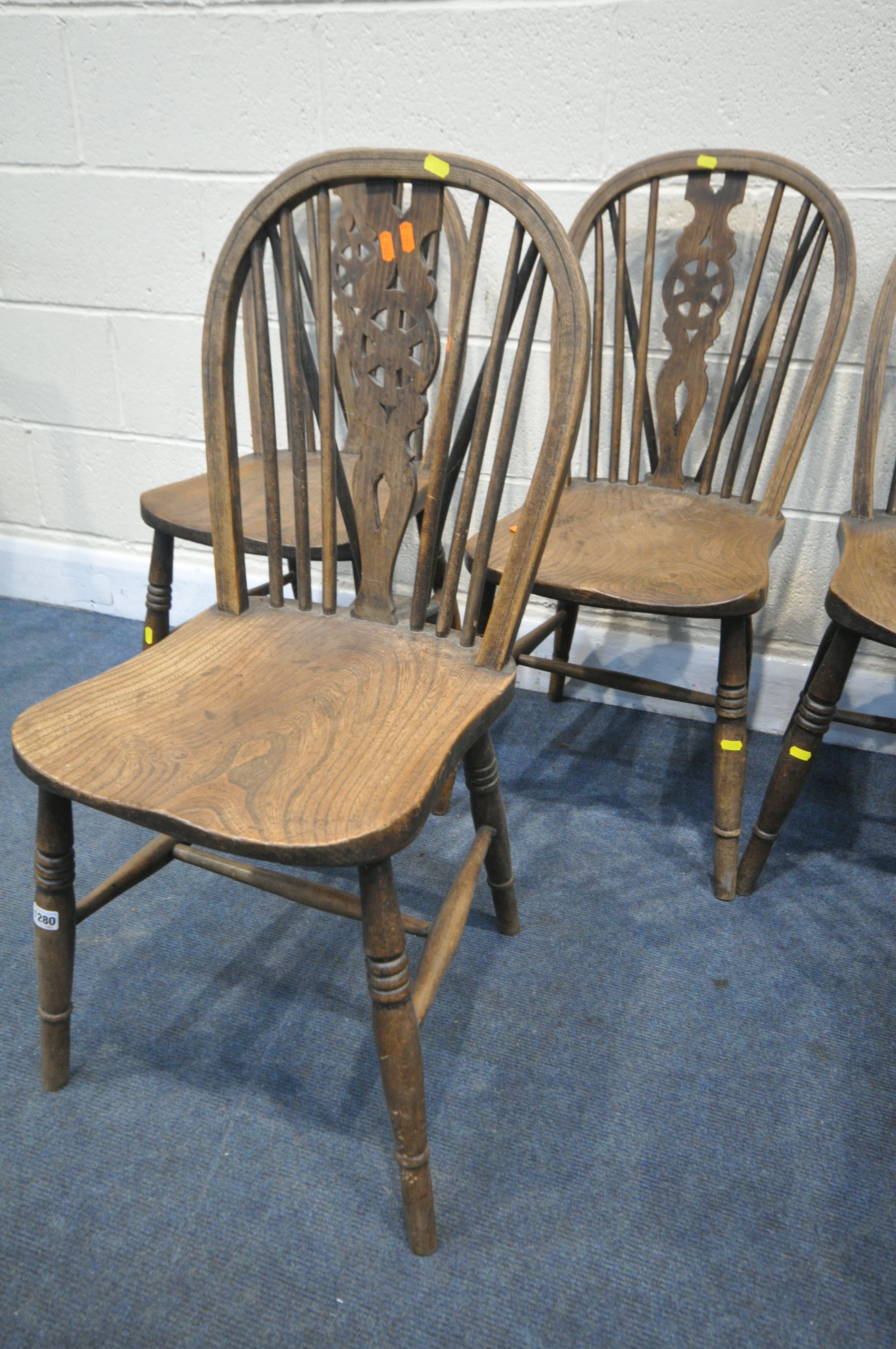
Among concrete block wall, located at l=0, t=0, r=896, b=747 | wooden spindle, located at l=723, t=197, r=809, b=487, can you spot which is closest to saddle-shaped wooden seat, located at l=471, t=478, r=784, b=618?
wooden spindle, located at l=723, t=197, r=809, b=487

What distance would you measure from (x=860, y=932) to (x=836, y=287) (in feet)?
3.16

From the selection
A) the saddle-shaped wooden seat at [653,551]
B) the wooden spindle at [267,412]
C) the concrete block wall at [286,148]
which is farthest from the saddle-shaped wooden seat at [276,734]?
the concrete block wall at [286,148]

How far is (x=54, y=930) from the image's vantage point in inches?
38.7

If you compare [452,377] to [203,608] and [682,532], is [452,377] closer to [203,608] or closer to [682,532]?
[682,532]

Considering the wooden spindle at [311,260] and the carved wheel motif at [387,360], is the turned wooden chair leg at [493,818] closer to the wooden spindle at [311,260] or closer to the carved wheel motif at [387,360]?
the carved wheel motif at [387,360]

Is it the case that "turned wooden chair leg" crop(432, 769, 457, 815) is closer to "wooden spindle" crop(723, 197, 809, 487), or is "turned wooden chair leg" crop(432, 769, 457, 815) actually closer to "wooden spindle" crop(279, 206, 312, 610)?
"wooden spindle" crop(279, 206, 312, 610)

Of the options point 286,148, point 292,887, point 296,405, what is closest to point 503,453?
point 296,405

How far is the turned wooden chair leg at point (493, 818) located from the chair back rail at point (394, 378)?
15 cm

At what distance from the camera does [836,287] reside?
1328 mm

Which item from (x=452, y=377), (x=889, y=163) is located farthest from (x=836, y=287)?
(x=452, y=377)

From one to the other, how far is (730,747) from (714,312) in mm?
729

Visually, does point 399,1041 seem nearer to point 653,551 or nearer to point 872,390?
point 653,551

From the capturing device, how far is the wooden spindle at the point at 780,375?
1.36m

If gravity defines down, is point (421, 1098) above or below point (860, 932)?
above
